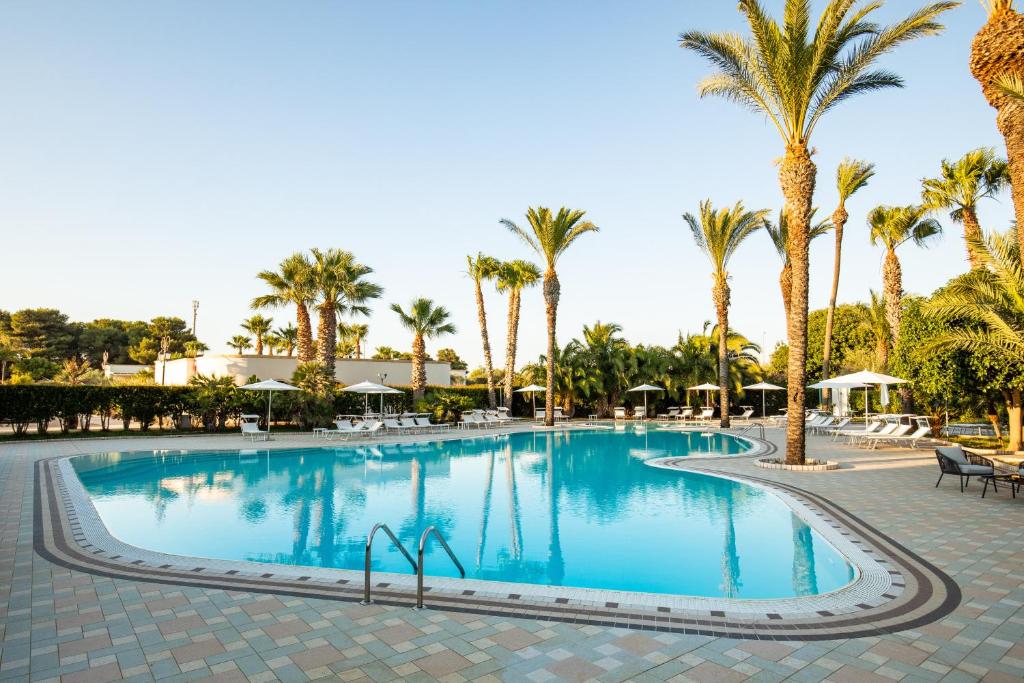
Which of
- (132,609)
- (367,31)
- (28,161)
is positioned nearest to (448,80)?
(367,31)

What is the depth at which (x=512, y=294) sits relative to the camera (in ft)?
99.9

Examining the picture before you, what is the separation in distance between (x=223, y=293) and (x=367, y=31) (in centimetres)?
1929

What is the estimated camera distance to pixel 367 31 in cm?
1409

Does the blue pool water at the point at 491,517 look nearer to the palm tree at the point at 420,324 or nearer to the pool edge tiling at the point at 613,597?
the pool edge tiling at the point at 613,597

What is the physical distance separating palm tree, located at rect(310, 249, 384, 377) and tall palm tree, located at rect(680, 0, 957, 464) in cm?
1626

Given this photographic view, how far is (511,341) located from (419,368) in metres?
5.22

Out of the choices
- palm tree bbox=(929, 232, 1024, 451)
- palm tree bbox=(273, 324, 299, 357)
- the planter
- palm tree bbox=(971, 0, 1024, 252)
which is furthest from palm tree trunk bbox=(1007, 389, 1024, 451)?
palm tree bbox=(273, 324, 299, 357)

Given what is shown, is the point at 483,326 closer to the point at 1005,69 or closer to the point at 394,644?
the point at 1005,69

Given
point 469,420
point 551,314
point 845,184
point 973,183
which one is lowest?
point 469,420

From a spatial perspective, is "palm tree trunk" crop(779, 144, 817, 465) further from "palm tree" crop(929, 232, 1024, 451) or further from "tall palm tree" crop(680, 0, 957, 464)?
"palm tree" crop(929, 232, 1024, 451)

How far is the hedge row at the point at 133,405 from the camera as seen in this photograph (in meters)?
18.8

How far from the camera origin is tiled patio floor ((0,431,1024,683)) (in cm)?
333

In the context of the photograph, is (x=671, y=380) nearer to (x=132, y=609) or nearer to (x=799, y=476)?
(x=799, y=476)

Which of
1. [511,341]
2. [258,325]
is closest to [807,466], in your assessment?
[511,341]
